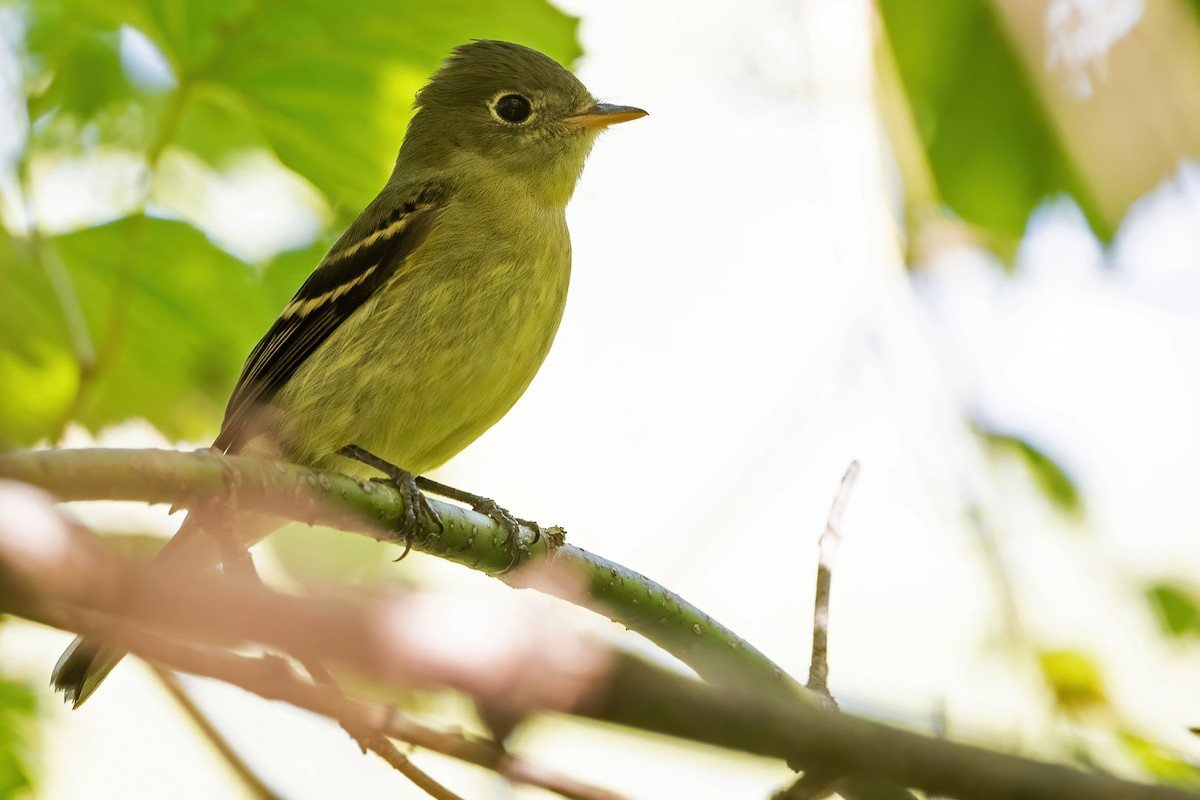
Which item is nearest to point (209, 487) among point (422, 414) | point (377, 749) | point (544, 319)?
point (377, 749)

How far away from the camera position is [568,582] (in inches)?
127

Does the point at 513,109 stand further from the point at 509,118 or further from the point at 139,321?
the point at 139,321

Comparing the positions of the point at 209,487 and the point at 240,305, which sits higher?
the point at 240,305

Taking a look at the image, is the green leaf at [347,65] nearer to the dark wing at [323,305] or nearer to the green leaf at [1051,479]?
the dark wing at [323,305]

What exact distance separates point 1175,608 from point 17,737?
441cm

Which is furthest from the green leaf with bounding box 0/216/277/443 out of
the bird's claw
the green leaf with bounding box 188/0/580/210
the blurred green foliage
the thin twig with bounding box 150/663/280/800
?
the bird's claw

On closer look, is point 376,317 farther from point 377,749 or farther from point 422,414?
point 377,749

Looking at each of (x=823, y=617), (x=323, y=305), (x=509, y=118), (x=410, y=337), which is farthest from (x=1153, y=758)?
(x=509, y=118)

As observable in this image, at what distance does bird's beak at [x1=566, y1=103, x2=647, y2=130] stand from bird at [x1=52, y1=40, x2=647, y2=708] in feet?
0.24

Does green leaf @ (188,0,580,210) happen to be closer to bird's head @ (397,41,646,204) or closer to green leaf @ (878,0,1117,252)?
bird's head @ (397,41,646,204)

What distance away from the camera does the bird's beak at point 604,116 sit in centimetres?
542

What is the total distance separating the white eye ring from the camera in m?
5.64

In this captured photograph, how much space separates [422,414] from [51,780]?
1812 millimetres

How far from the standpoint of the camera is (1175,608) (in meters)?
5.32
